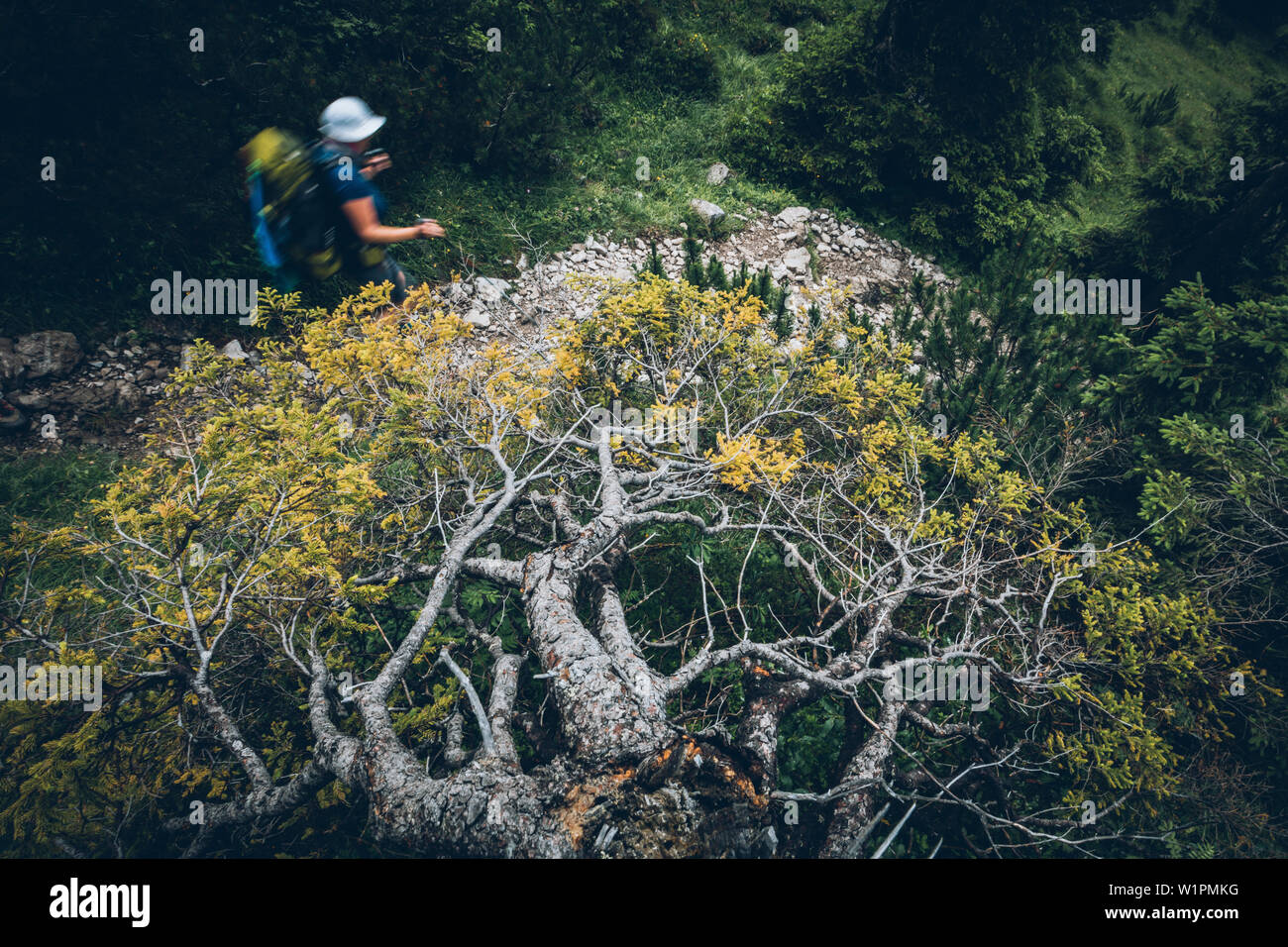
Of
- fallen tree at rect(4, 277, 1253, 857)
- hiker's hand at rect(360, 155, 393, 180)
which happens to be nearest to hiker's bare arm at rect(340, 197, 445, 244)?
hiker's hand at rect(360, 155, 393, 180)

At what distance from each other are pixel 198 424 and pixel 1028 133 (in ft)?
44.2

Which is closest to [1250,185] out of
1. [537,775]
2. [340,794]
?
[537,775]

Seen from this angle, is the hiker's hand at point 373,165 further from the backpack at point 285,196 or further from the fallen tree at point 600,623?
the fallen tree at point 600,623

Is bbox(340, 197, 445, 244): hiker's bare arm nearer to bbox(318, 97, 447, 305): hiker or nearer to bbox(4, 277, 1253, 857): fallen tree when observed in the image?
bbox(318, 97, 447, 305): hiker

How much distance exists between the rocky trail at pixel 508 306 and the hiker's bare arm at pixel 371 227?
1.63 m

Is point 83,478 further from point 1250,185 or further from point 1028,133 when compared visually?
point 1028,133

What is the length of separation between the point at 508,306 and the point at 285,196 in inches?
139

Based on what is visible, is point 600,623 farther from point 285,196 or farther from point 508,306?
point 508,306

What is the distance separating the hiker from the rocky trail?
166 centimetres

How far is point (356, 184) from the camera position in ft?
17.9

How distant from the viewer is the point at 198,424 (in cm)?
632

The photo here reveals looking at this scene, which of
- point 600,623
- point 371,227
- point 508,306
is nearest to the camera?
point 600,623

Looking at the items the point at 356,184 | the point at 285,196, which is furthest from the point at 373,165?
the point at 285,196

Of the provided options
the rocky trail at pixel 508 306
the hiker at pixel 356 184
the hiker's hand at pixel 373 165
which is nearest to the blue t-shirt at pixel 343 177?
the hiker at pixel 356 184
